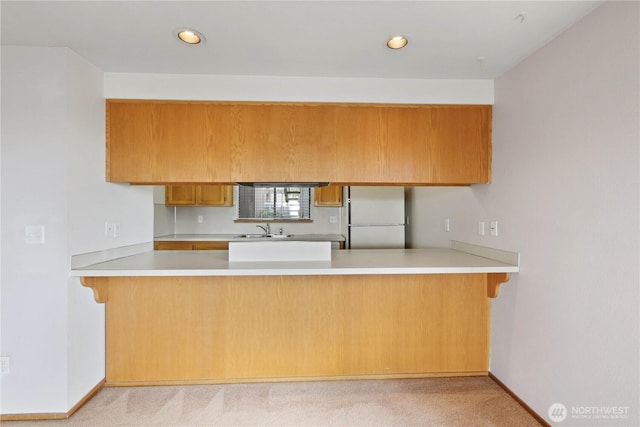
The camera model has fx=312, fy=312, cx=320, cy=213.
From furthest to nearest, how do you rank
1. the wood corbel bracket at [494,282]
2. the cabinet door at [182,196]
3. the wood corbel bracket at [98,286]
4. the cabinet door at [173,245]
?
the cabinet door at [182,196]
the cabinet door at [173,245]
the wood corbel bracket at [494,282]
the wood corbel bracket at [98,286]

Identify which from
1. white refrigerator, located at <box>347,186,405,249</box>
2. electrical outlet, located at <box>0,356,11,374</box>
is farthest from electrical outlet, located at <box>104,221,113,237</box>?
white refrigerator, located at <box>347,186,405,249</box>

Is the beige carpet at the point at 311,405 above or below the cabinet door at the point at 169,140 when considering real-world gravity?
below

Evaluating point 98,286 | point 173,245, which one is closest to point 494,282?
point 98,286

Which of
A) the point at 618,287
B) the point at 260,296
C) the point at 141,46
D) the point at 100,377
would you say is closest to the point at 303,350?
the point at 260,296

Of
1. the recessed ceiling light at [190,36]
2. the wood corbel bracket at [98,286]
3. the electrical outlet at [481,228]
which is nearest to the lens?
the recessed ceiling light at [190,36]

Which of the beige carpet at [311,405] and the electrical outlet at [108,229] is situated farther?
the electrical outlet at [108,229]

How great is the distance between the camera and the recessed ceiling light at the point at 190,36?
162cm

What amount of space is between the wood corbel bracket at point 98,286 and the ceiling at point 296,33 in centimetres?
136

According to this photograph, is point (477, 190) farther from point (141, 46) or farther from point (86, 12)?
point (86, 12)

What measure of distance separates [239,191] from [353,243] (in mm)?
1873

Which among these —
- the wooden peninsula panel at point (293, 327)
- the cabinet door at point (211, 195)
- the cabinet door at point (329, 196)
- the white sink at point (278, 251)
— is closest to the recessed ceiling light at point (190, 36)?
the white sink at point (278, 251)

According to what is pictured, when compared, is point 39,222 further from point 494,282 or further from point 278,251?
point 494,282

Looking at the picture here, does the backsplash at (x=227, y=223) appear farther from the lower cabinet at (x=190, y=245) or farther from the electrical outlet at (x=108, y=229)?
the electrical outlet at (x=108, y=229)

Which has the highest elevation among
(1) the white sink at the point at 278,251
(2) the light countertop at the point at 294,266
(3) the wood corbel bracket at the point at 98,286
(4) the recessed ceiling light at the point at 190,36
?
(4) the recessed ceiling light at the point at 190,36
